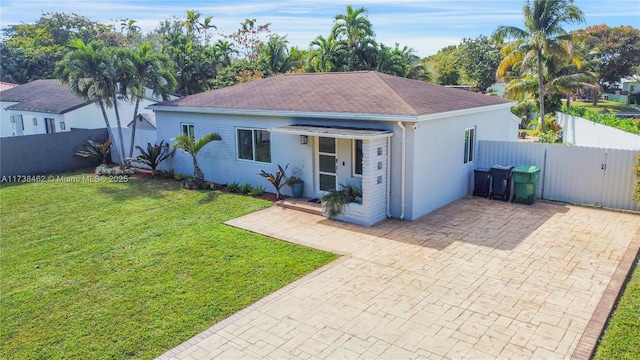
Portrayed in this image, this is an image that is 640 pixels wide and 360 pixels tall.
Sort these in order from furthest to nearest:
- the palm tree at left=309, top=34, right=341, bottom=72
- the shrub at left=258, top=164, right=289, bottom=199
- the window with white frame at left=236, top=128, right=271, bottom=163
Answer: the palm tree at left=309, top=34, right=341, bottom=72, the window with white frame at left=236, top=128, right=271, bottom=163, the shrub at left=258, top=164, right=289, bottom=199

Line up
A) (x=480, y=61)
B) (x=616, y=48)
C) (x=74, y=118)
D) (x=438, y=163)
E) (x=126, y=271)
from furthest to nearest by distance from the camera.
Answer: (x=480, y=61) < (x=616, y=48) < (x=74, y=118) < (x=438, y=163) < (x=126, y=271)

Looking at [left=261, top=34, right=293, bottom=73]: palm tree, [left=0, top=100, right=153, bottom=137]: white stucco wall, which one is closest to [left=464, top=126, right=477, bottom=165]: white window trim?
[left=0, top=100, right=153, bottom=137]: white stucco wall

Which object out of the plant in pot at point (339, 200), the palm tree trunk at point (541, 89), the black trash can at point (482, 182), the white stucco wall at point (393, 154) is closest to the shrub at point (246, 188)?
the white stucco wall at point (393, 154)

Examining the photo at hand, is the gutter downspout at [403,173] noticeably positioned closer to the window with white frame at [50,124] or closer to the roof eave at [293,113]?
the roof eave at [293,113]

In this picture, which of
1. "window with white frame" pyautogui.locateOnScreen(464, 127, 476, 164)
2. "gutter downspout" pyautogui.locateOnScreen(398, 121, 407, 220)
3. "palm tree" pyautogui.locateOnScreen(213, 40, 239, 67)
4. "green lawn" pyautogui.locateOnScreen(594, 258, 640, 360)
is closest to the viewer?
"green lawn" pyautogui.locateOnScreen(594, 258, 640, 360)

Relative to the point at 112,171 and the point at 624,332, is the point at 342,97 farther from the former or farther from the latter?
the point at 112,171

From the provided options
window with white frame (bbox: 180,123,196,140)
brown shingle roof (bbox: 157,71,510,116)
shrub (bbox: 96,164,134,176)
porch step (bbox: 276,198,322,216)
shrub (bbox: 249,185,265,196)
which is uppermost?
brown shingle roof (bbox: 157,71,510,116)

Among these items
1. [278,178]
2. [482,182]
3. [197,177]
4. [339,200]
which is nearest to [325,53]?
[197,177]

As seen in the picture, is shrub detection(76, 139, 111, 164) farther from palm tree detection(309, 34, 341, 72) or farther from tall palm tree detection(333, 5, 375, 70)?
tall palm tree detection(333, 5, 375, 70)
